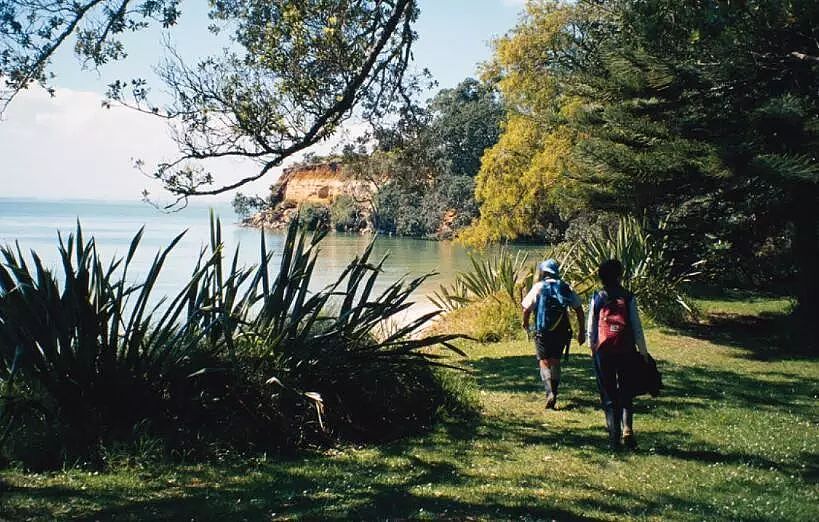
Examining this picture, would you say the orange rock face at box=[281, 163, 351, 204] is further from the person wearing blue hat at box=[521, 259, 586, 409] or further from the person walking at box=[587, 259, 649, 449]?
the person walking at box=[587, 259, 649, 449]

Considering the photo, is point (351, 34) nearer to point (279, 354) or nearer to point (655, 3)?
point (655, 3)

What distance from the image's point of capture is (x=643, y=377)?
634 cm

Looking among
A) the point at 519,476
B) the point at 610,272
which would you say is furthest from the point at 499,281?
the point at 519,476

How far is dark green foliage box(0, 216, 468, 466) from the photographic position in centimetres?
620

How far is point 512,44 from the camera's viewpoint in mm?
28531

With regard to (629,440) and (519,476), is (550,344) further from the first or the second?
(519,476)

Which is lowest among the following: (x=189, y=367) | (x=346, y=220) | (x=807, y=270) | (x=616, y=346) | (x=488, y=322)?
(x=488, y=322)

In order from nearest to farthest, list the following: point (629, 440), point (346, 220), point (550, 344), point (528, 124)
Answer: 1. point (629, 440)
2. point (550, 344)
3. point (528, 124)
4. point (346, 220)

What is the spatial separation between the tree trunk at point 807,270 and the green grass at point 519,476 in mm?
5126

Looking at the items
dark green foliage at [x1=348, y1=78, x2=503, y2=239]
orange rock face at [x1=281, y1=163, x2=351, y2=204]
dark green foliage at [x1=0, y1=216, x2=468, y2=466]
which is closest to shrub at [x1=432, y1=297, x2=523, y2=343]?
orange rock face at [x1=281, y1=163, x2=351, y2=204]

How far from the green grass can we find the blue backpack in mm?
908

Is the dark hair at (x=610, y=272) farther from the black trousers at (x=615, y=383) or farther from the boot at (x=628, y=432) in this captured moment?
the boot at (x=628, y=432)

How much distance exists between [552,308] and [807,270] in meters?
7.76

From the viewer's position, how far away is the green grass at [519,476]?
15.7 feet
